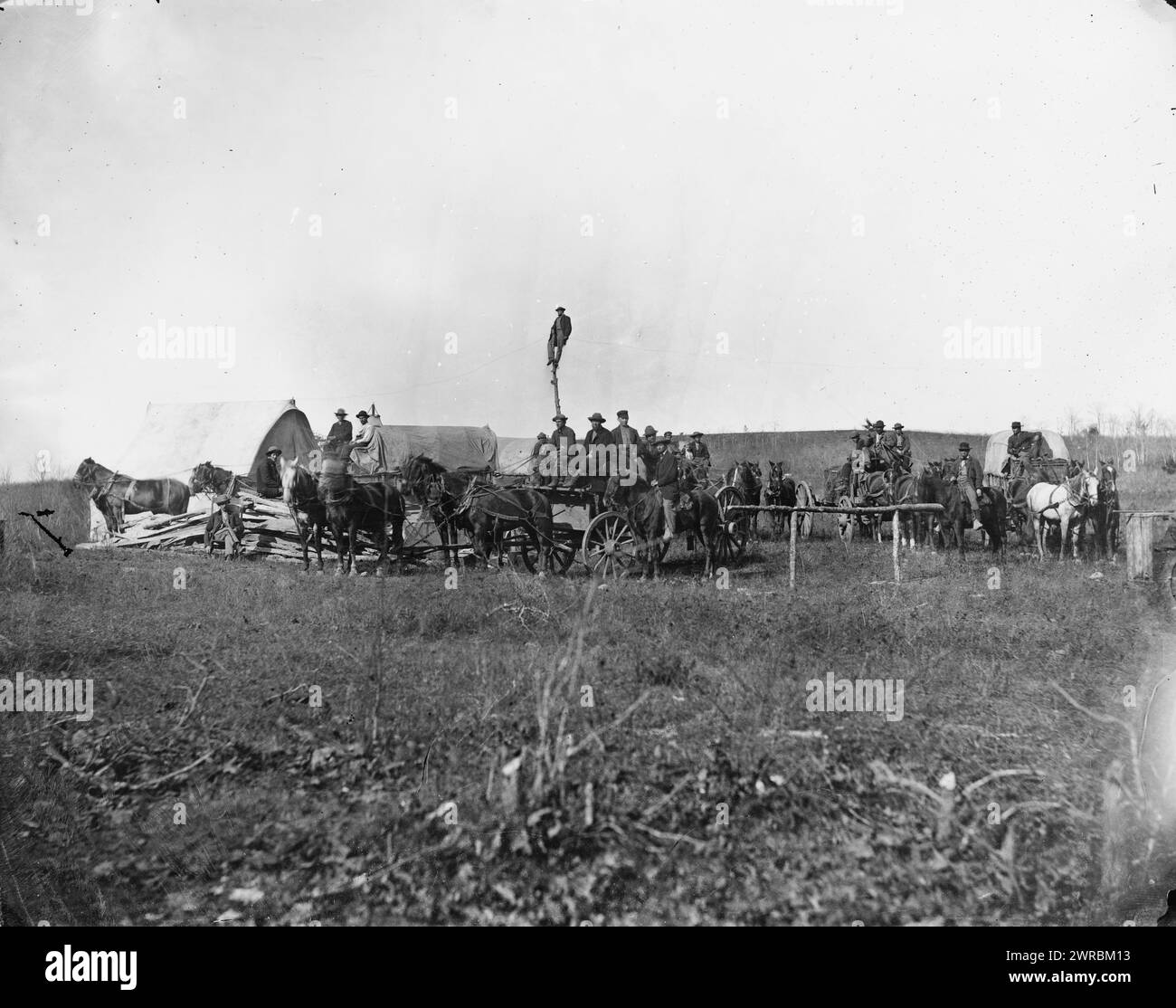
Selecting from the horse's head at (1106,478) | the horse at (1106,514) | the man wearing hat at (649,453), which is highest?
the man wearing hat at (649,453)

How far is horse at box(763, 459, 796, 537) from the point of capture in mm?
12906

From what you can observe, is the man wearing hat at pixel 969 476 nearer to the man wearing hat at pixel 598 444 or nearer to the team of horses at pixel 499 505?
the team of horses at pixel 499 505

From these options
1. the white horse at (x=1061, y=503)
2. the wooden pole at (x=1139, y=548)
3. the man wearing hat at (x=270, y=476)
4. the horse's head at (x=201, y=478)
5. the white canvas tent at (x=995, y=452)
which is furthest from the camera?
the horse's head at (x=201, y=478)

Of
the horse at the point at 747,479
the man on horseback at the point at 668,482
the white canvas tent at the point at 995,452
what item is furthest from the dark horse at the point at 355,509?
the white canvas tent at the point at 995,452

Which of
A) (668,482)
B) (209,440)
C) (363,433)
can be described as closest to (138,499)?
(209,440)

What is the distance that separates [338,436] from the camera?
783 cm

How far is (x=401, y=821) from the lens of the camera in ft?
13.0

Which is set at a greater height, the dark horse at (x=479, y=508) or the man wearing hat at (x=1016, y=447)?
the man wearing hat at (x=1016, y=447)

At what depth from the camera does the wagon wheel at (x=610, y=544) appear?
8398 millimetres

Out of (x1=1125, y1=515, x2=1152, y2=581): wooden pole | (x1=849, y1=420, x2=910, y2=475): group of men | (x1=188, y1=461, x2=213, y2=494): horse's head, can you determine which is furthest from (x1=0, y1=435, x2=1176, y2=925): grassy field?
(x1=188, y1=461, x2=213, y2=494): horse's head

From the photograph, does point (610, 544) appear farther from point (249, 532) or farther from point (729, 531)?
point (249, 532)

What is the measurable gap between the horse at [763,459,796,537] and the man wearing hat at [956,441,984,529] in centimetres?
310

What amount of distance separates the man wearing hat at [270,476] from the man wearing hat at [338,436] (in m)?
2.70
